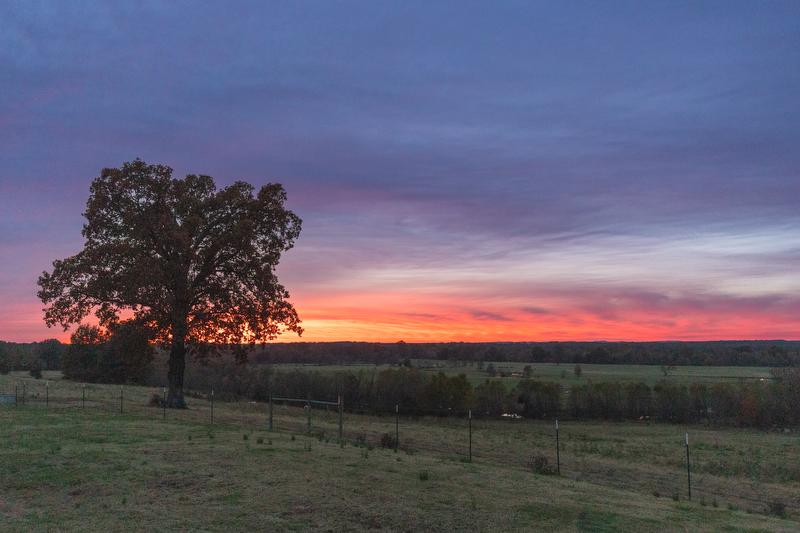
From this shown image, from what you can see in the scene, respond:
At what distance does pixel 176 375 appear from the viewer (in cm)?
3172

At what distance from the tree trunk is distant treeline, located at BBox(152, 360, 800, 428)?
1275 inches

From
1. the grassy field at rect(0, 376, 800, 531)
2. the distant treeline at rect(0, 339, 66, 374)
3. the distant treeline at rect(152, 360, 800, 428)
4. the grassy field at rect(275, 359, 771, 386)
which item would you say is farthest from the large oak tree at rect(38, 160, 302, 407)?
the grassy field at rect(275, 359, 771, 386)

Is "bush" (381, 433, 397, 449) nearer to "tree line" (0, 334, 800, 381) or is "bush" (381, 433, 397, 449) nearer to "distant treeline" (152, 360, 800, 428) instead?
"distant treeline" (152, 360, 800, 428)

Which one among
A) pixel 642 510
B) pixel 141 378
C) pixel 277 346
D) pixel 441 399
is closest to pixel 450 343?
pixel 277 346

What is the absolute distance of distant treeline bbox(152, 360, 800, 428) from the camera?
66.6 metres

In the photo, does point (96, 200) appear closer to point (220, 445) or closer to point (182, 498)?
point (220, 445)

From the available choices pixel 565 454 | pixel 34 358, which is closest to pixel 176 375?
pixel 565 454

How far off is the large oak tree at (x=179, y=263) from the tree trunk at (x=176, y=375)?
52 mm

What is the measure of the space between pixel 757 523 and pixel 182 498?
10.7m

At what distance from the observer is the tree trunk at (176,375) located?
31203 millimetres

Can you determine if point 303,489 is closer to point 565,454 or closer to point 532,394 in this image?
point 565,454

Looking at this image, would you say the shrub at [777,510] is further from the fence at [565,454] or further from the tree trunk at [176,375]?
the tree trunk at [176,375]

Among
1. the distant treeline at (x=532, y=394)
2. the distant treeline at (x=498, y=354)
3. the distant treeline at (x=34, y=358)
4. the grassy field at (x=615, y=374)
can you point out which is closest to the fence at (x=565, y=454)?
the distant treeline at (x=532, y=394)

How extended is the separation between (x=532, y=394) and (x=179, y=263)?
170ft
